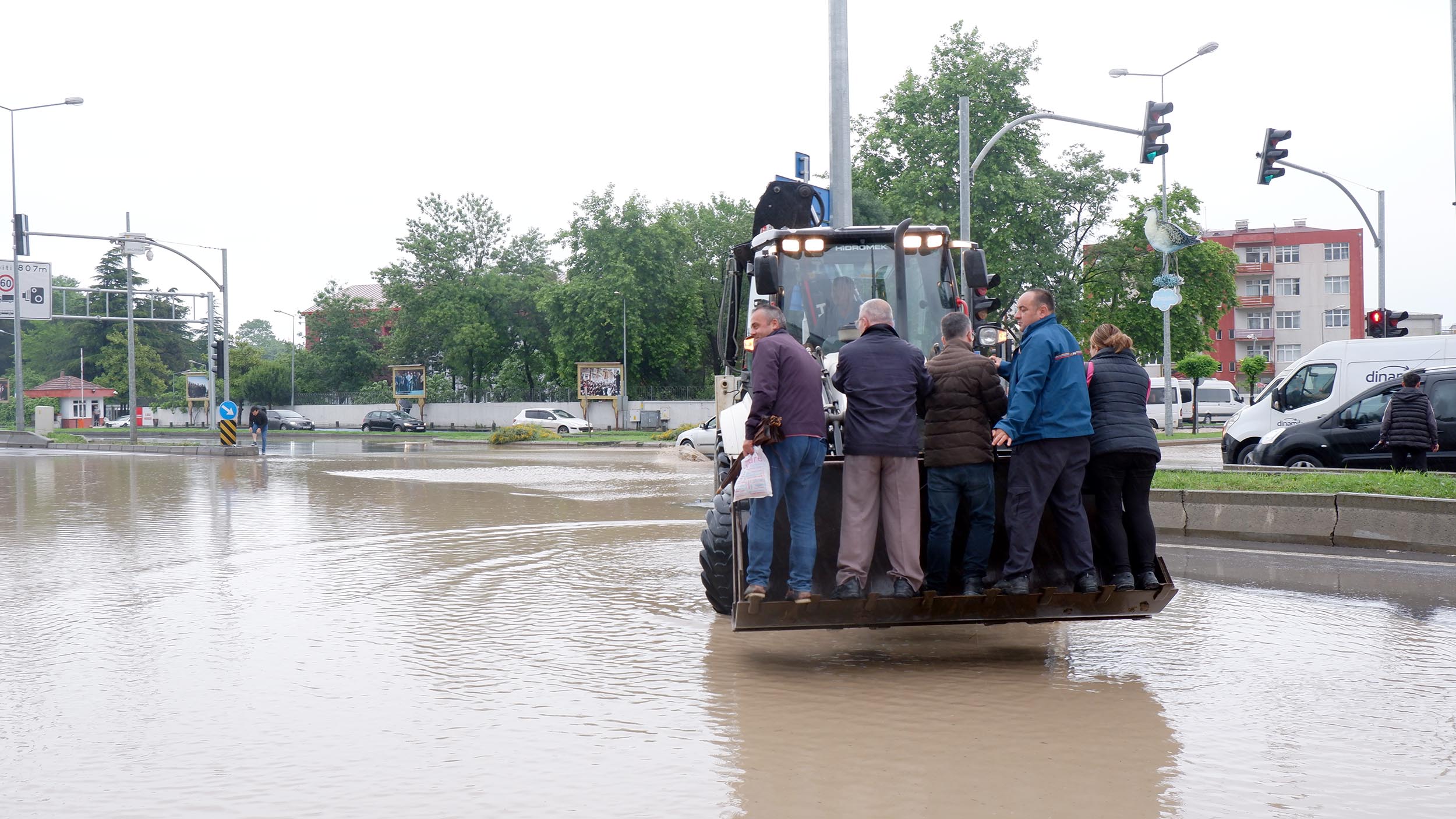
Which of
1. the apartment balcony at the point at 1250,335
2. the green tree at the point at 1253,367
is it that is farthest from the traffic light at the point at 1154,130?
the apartment balcony at the point at 1250,335

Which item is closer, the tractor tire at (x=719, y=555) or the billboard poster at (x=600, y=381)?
the tractor tire at (x=719, y=555)

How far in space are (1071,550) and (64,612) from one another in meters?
7.24

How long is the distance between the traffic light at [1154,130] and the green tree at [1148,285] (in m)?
30.3

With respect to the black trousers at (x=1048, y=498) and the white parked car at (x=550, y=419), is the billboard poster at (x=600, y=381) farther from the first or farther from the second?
the black trousers at (x=1048, y=498)

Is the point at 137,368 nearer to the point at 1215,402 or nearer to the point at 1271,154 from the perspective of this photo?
the point at 1215,402

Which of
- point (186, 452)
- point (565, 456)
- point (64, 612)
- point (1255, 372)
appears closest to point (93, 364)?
point (186, 452)

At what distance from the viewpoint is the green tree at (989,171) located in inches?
1768

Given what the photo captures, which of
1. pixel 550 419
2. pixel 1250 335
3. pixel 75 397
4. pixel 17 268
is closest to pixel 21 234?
pixel 17 268

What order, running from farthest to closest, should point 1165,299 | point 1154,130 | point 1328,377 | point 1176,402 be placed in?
point 1176,402
point 1165,299
point 1154,130
point 1328,377

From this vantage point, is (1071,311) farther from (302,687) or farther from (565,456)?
(302,687)

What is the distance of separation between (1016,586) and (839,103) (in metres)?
9.10

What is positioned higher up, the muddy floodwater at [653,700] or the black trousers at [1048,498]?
the black trousers at [1048,498]

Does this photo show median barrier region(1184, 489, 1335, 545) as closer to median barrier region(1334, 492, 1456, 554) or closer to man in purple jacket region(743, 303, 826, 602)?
median barrier region(1334, 492, 1456, 554)

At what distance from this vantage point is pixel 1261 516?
39.7 ft
